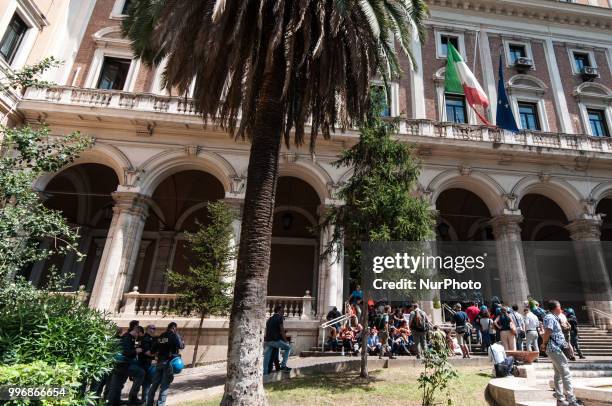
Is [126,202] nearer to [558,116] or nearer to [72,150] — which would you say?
[72,150]

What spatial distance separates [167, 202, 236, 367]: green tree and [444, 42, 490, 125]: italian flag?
11670 millimetres

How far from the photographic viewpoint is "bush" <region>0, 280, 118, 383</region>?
4.97 m

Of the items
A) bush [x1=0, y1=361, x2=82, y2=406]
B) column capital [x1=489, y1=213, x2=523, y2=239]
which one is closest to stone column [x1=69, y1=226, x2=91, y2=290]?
bush [x1=0, y1=361, x2=82, y2=406]

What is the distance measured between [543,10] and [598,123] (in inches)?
314

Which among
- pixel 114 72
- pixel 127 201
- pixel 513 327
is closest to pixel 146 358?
pixel 127 201

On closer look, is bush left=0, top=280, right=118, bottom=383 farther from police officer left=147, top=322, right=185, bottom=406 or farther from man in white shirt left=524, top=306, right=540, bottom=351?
Result: man in white shirt left=524, top=306, right=540, bottom=351

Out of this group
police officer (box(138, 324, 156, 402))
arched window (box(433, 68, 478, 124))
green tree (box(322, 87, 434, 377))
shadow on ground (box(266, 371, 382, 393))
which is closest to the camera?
police officer (box(138, 324, 156, 402))

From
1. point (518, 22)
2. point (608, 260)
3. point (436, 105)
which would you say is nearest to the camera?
point (608, 260)

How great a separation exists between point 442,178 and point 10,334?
16.0 metres

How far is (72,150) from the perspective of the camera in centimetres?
852

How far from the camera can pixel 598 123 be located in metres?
20.9

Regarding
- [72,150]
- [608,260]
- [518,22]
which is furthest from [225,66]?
[518,22]

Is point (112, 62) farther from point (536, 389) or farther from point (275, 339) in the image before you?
point (536, 389)

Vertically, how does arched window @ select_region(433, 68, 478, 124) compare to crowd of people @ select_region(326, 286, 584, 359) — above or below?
above
